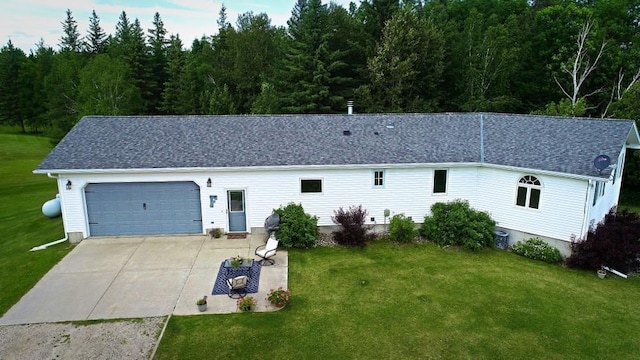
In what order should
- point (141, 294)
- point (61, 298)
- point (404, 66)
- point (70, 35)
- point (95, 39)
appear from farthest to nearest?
1. point (70, 35)
2. point (95, 39)
3. point (404, 66)
4. point (141, 294)
5. point (61, 298)

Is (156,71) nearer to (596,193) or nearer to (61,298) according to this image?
(61,298)

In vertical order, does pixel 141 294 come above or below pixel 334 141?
below

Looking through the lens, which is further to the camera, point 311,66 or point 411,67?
point 311,66

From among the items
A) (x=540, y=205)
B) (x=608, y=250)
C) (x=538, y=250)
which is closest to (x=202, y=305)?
(x=538, y=250)

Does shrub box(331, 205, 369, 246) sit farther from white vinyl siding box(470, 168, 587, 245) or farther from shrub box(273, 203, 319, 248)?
white vinyl siding box(470, 168, 587, 245)

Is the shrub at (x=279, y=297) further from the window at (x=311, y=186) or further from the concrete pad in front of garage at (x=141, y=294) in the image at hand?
the window at (x=311, y=186)

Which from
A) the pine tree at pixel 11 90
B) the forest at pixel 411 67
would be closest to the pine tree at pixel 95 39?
the pine tree at pixel 11 90

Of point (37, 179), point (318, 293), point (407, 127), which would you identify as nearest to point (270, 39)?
point (37, 179)
